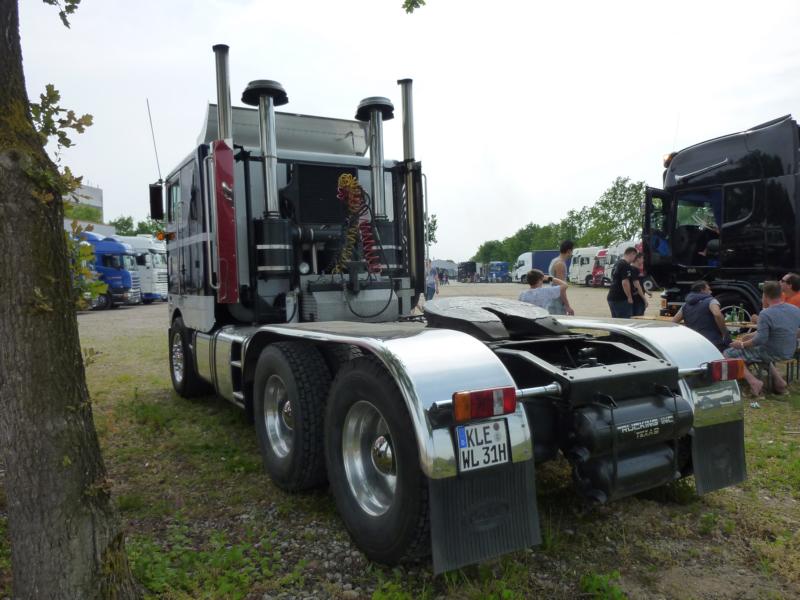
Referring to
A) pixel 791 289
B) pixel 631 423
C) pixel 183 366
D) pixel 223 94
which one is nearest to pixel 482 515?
pixel 631 423

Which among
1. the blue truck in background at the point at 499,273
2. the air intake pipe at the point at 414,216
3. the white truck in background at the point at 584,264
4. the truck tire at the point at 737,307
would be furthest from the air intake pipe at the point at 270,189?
the blue truck in background at the point at 499,273

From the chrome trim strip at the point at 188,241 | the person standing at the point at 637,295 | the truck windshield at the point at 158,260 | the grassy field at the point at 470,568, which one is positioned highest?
the truck windshield at the point at 158,260

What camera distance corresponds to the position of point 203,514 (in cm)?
348

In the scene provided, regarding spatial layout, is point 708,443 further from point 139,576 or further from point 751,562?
point 139,576

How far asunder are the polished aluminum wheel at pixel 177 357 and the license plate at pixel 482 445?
195 inches

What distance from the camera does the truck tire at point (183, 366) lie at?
6.34 metres

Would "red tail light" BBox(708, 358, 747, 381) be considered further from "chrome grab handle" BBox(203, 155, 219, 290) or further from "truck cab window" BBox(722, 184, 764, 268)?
"truck cab window" BBox(722, 184, 764, 268)

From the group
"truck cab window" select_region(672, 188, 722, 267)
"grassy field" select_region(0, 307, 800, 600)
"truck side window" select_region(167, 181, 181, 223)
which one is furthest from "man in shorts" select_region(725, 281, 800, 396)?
"truck side window" select_region(167, 181, 181, 223)

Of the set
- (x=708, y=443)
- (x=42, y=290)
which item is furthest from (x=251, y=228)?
(x=708, y=443)

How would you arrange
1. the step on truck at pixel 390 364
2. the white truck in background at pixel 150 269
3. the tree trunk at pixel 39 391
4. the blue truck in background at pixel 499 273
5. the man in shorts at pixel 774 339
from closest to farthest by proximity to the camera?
1. the tree trunk at pixel 39 391
2. the step on truck at pixel 390 364
3. the man in shorts at pixel 774 339
4. the white truck in background at pixel 150 269
5. the blue truck in background at pixel 499 273

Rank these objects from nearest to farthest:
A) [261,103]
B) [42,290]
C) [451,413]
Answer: [42,290] → [451,413] → [261,103]

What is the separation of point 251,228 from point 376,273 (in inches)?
48.6

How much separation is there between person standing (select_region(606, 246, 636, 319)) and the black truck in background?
1.33 metres

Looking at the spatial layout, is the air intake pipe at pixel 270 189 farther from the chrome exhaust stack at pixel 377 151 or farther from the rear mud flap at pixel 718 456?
the rear mud flap at pixel 718 456
